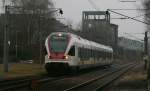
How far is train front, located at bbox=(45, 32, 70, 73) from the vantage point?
38344 mm

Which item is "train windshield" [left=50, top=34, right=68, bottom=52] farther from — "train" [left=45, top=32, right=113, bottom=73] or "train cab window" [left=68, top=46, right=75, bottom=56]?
"train cab window" [left=68, top=46, right=75, bottom=56]

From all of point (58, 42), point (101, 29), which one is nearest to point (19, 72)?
point (58, 42)

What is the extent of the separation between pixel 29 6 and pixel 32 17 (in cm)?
375

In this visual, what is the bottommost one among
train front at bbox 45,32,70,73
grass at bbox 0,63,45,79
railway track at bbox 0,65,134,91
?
grass at bbox 0,63,45,79

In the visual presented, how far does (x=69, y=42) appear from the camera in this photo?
128 feet

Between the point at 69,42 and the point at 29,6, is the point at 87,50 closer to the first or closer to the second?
the point at 69,42

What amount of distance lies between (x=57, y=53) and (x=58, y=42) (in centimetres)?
100

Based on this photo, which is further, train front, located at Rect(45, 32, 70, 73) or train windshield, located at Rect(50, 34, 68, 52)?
train windshield, located at Rect(50, 34, 68, 52)

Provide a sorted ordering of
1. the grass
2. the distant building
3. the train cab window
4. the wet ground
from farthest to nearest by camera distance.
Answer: the distant building < the grass < the train cab window < the wet ground

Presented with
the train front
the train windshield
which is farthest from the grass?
the train windshield

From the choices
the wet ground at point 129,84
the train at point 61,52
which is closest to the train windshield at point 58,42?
the train at point 61,52

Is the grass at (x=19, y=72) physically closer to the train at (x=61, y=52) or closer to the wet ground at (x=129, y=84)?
the train at (x=61, y=52)

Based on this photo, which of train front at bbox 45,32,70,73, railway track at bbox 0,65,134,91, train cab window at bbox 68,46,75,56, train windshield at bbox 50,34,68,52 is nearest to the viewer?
railway track at bbox 0,65,134,91

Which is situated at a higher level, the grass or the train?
the train
